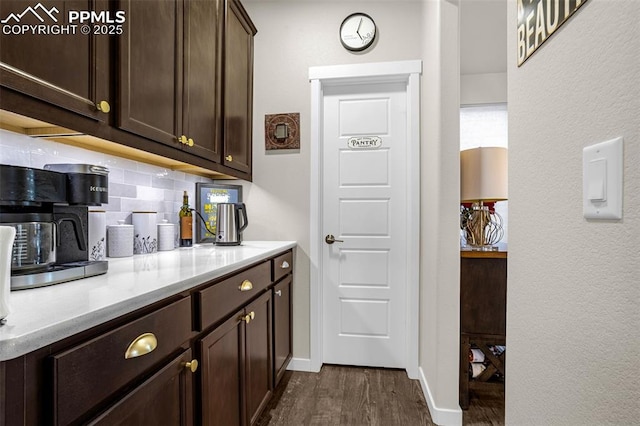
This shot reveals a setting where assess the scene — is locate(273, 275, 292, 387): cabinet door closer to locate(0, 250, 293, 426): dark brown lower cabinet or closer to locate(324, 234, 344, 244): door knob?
locate(0, 250, 293, 426): dark brown lower cabinet

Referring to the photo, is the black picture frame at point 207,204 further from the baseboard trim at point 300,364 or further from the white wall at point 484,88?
the white wall at point 484,88

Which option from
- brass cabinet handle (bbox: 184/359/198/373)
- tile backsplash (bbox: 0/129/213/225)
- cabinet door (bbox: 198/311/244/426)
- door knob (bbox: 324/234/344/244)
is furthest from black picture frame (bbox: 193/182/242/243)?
brass cabinet handle (bbox: 184/359/198/373)

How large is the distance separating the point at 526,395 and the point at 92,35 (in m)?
1.60

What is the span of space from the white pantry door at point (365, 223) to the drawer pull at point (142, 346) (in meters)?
1.75

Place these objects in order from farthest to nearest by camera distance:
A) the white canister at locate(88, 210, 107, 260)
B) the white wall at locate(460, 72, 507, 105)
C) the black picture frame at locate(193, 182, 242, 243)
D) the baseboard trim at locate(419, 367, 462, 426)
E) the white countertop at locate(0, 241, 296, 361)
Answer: the white wall at locate(460, 72, 507, 105), the black picture frame at locate(193, 182, 242, 243), the baseboard trim at locate(419, 367, 462, 426), the white canister at locate(88, 210, 107, 260), the white countertop at locate(0, 241, 296, 361)

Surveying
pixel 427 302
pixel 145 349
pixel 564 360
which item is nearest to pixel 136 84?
pixel 145 349

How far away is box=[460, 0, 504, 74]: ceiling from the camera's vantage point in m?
2.32

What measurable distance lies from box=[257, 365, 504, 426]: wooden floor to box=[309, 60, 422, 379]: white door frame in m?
0.17

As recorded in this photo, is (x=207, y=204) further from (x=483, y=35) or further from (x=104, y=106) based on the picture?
(x=483, y=35)

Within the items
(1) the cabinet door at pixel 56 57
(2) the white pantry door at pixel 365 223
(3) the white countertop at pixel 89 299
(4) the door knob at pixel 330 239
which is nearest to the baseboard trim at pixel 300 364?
(2) the white pantry door at pixel 365 223

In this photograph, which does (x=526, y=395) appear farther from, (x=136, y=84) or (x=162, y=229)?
(x=162, y=229)

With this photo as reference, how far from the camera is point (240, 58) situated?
226 cm

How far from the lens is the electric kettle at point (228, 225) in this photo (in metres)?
2.11

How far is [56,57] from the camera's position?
0.95 metres
